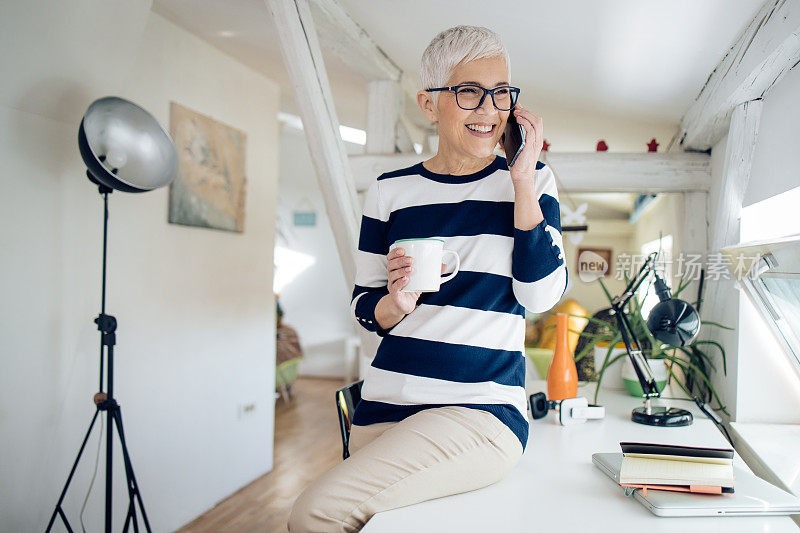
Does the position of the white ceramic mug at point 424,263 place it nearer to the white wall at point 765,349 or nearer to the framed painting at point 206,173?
the white wall at point 765,349

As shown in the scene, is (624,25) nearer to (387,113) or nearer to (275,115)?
(387,113)

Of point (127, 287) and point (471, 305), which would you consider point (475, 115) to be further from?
point (127, 287)

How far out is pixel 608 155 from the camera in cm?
264

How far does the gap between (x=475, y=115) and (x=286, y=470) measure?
319 centimetres

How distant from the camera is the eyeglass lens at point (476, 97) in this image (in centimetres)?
118

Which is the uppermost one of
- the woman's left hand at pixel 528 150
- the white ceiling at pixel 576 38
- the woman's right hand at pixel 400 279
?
the white ceiling at pixel 576 38

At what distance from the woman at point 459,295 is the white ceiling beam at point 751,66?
2.60ft

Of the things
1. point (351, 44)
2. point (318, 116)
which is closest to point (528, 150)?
point (318, 116)

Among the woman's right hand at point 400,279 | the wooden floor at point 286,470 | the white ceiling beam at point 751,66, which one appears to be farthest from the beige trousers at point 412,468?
the wooden floor at point 286,470

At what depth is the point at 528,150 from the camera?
111 cm

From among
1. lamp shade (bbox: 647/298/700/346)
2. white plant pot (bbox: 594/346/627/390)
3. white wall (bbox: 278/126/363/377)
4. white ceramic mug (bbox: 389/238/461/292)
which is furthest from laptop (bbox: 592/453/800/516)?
white wall (bbox: 278/126/363/377)

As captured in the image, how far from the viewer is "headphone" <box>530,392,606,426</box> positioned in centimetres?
175

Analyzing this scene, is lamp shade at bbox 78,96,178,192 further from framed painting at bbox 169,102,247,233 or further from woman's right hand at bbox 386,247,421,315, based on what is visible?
woman's right hand at bbox 386,247,421,315

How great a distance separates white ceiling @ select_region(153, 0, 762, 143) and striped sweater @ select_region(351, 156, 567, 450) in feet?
3.00
